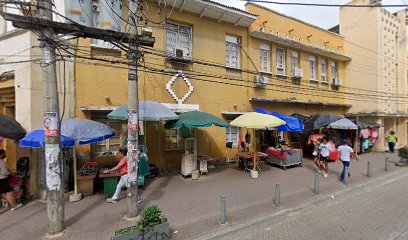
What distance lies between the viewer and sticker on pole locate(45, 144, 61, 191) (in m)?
4.93

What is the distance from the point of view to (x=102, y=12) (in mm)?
5609

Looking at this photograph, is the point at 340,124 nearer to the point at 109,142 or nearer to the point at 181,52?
the point at 181,52

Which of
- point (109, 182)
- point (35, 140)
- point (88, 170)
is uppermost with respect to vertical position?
point (35, 140)

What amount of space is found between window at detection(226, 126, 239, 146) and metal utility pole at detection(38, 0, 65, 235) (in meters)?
9.10

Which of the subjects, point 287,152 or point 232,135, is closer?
point 287,152

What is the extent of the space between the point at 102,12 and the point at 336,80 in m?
18.1

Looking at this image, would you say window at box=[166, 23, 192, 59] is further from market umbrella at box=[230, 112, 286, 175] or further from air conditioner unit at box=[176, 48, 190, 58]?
market umbrella at box=[230, 112, 286, 175]

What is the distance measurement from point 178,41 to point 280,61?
753 cm

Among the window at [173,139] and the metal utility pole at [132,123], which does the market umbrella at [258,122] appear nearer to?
the window at [173,139]

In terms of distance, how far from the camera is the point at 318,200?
24.2 feet

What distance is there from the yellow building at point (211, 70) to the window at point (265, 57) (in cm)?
7

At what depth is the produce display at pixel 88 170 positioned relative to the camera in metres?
7.62

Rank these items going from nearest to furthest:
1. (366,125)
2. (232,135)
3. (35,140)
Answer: (35,140)
(232,135)
(366,125)

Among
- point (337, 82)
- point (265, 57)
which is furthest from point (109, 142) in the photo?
point (337, 82)
